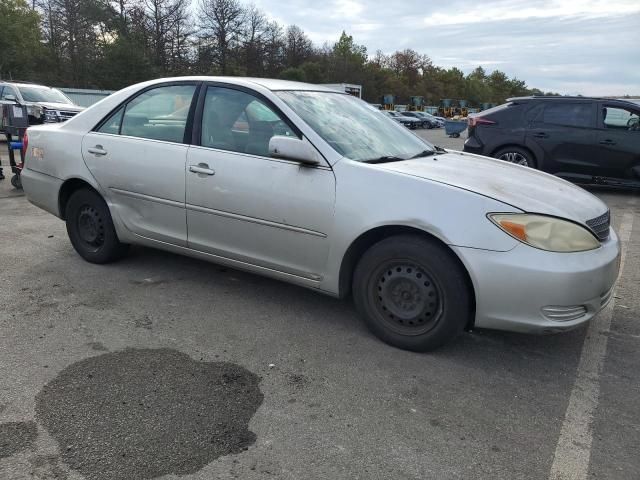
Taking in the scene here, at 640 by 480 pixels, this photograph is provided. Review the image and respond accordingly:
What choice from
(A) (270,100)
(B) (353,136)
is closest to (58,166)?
(A) (270,100)

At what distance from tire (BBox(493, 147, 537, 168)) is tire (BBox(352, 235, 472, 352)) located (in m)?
6.94

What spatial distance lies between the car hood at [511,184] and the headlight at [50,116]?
11858mm

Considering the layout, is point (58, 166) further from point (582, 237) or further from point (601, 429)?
point (601, 429)

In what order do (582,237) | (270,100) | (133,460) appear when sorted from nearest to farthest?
(133,460) < (582,237) < (270,100)

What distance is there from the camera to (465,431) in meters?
2.54

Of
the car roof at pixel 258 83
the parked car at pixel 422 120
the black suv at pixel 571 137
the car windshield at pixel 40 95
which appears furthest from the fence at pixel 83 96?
the parked car at pixel 422 120

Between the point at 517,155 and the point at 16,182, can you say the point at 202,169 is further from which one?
the point at 517,155

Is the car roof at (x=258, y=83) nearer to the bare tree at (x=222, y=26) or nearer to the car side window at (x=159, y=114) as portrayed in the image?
the car side window at (x=159, y=114)

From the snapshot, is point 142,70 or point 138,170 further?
point 142,70

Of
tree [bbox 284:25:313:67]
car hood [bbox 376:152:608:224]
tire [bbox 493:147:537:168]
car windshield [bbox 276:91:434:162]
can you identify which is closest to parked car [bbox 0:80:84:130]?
tire [bbox 493:147:537:168]

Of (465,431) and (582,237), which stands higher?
(582,237)

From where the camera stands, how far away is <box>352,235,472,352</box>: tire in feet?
9.95

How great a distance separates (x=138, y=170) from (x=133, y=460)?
2468 mm

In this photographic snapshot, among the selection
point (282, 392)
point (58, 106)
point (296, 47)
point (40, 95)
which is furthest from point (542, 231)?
point (296, 47)
